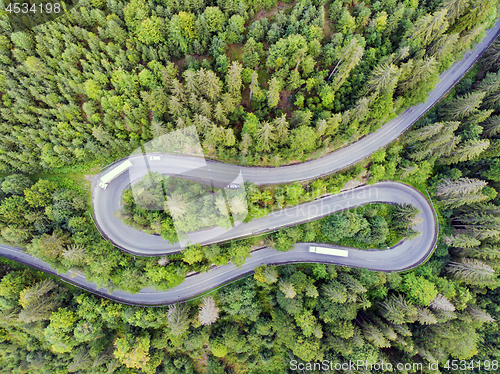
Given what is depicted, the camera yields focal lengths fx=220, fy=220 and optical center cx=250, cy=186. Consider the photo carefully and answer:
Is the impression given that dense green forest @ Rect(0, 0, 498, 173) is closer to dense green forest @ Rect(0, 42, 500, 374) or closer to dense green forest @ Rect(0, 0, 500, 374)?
dense green forest @ Rect(0, 0, 500, 374)

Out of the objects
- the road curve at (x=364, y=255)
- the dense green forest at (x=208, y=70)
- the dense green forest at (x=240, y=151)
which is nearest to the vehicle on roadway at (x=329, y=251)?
the road curve at (x=364, y=255)

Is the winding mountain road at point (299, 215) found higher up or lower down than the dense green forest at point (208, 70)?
lower down

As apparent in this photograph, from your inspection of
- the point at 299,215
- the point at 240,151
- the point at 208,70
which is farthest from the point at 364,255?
the point at 208,70

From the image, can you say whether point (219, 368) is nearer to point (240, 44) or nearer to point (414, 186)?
point (414, 186)

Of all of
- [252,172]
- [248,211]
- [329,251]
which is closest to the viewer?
[248,211]

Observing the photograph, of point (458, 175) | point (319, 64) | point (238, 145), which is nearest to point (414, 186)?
point (458, 175)

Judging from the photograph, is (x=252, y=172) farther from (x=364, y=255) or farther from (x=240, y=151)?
(x=364, y=255)

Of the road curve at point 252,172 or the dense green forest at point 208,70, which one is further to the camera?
the road curve at point 252,172

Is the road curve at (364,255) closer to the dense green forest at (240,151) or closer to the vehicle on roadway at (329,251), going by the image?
the vehicle on roadway at (329,251)
